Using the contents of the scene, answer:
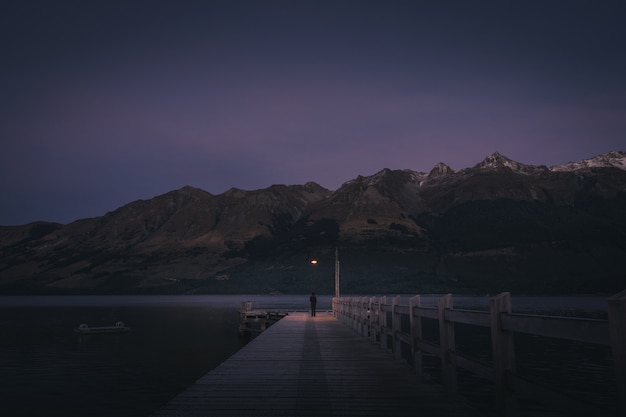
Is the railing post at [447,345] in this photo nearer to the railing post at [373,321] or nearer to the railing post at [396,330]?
the railing post at [396,330]

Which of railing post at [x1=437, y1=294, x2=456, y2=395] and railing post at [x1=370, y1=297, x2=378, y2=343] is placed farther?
railing post at [x1=370, y1=297, x2=378, y2=343]

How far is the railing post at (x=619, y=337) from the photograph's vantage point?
181 inches

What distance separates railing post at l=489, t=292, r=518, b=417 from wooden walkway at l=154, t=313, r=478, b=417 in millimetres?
1284

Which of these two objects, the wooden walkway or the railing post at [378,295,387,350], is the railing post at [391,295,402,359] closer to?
the wooden walkway

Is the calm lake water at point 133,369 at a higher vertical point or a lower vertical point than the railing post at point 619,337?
lower

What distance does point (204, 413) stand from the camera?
817 centimetres

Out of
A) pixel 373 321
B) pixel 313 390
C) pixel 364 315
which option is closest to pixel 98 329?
pixel 364 315

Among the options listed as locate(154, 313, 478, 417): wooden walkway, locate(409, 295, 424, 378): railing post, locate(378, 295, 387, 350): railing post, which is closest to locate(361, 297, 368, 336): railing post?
locate(378, 295, 387, 350): railing post

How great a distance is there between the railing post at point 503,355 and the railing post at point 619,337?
2.34 metres

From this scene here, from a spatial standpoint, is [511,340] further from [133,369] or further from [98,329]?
[98,329]

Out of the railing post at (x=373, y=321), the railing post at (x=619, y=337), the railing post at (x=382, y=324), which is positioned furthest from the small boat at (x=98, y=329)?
the railing post at (x=619, y=337)

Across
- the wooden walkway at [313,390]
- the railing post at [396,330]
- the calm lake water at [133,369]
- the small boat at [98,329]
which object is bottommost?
the calm lake water at [133,369]

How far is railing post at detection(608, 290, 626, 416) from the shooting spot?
4.61 m

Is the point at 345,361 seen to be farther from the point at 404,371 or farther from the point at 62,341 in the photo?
the point at 62,341
